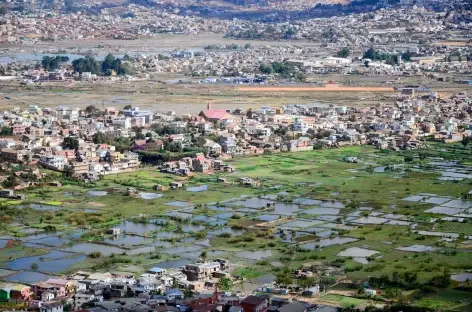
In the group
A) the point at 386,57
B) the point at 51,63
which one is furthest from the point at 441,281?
the point at 386,57

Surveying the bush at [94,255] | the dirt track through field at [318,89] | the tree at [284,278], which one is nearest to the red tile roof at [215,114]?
the dirt track through field at [318,89]

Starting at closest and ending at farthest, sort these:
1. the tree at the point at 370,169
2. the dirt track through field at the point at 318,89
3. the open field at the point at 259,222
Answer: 1. the open field at the point at 259,222
2. the tree at the point at 370,169
3. the dirt track through field at the point at 318,89

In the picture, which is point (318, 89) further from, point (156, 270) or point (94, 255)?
point (156, 270)

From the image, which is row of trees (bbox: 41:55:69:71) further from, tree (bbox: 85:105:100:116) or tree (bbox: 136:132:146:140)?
tree (bbox: 136:132:146:140)

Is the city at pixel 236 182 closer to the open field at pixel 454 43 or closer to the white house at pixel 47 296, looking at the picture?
the white house at pixel 47 296

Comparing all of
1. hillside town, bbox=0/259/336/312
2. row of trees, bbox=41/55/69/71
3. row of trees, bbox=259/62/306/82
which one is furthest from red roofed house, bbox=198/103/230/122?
hillside town, bbox=0/259/336/312
